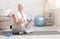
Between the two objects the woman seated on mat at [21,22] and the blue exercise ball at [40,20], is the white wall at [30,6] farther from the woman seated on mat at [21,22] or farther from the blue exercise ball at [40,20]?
the woman seated on mat at [21,22]

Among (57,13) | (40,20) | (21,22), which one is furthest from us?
(57,13)

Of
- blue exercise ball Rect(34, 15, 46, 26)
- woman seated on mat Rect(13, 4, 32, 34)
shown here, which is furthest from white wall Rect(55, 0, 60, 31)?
woman seated on mat Rect(13, 4, 32, 34)

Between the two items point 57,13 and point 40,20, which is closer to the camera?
point 40,20

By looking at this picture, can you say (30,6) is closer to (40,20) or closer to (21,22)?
(40,20)

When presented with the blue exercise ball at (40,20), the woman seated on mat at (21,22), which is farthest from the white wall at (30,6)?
the woman seated on mat at (21,22)

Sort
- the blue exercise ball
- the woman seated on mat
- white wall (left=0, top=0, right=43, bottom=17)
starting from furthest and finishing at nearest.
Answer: white wall (left=0, top=0, right=43, bottom=17) → the blue exercise ball → the woman seated on mat

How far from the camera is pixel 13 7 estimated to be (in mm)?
3459

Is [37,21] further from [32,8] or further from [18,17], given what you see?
[18,17]

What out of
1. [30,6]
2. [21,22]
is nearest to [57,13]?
[30,6]

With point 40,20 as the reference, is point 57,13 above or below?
above

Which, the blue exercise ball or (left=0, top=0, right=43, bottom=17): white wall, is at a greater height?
(left=0, top=0, right=43, bottom=17): white wall

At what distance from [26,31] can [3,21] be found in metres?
0.65

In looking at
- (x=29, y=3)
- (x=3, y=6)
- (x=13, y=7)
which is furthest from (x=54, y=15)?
(x=3, y=6)

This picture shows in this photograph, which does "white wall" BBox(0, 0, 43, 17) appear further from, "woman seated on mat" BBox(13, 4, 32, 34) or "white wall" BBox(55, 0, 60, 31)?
"woman seated on mat" BBox(13, 4, 32, 34)
